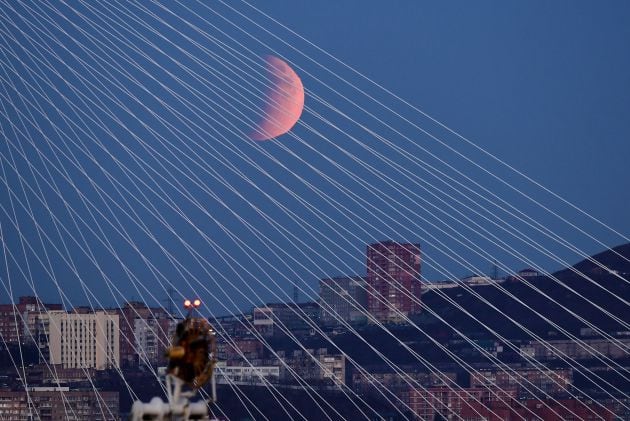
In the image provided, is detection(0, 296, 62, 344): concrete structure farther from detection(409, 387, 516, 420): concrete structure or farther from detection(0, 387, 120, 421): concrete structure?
detection(409, 387, 516, 420): concrete structure

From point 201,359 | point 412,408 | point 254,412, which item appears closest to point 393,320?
point 412,408

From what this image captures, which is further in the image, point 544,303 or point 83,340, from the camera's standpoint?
Result: point 544,303

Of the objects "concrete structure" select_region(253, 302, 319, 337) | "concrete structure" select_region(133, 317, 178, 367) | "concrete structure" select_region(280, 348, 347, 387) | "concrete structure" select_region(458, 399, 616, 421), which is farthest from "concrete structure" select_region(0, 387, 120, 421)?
"concrete structure" select_region(253, 302, 319, 337)

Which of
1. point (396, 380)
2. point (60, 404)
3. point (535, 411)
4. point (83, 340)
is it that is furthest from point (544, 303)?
point (60, 404)

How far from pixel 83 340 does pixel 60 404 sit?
3.13 m

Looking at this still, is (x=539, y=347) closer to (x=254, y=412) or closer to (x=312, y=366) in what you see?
(x=312, y=366)

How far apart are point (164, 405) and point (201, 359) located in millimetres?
175

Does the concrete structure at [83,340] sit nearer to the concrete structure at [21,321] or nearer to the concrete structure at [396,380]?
the concrete structure at [21,321]

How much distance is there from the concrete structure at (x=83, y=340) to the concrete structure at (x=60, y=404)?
55 centimetres

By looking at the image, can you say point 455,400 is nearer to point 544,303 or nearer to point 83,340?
point 83,340

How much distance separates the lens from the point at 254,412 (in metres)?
32.0

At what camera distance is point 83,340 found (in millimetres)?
32500

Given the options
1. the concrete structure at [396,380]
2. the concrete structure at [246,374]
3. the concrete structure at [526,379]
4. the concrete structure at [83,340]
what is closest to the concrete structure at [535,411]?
the concrete structure at [526,379]

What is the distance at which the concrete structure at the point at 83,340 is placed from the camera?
30.4 meters
